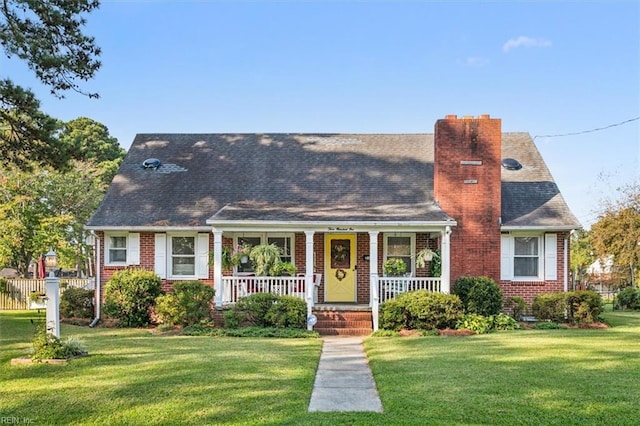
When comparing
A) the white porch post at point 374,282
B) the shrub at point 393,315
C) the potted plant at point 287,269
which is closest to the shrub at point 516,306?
the shrub at point 393,315

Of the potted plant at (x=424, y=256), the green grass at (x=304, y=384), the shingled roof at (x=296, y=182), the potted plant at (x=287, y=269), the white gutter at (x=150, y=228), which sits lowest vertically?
the green grass at (x=304, y=384)

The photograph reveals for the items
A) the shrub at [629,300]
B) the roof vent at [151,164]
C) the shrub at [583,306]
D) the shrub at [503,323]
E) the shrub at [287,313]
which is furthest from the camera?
the shrub at [629,300]

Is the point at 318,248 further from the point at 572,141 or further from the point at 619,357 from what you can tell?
the point at 572,141

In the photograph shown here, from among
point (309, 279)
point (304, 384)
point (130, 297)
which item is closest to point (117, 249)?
point (130, 297)

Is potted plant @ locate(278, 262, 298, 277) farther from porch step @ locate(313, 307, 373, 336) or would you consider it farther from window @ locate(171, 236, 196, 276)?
window @ locate(171, 236, 196, 276)

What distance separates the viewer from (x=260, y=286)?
49.8 feet

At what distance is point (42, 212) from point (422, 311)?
18.8 metres

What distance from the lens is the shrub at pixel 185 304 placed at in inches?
558

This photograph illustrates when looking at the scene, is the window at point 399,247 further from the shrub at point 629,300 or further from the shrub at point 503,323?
the shrub at point 629,300

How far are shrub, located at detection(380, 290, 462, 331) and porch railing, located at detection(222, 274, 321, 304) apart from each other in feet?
7.81

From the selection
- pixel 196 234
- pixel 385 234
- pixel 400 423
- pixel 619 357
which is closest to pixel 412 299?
pixel 385 234

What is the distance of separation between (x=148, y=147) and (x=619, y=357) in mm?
15539

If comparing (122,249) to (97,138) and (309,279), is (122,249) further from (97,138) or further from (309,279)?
(97,138)

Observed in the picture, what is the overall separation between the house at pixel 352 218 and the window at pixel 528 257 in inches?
1.1
